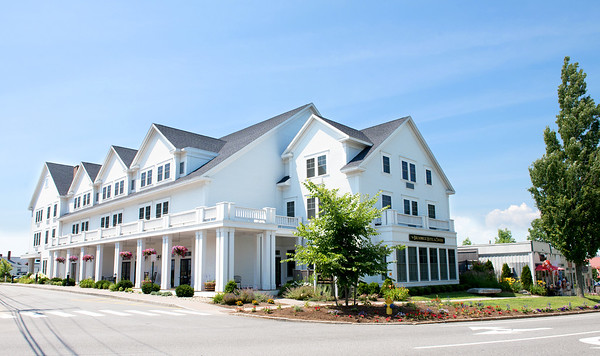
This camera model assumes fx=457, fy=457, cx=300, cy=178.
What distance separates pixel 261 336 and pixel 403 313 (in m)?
7.67

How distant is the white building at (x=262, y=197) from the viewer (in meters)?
28.8

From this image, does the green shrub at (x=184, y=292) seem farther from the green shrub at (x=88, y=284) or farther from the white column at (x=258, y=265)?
the green shrub at (x=88, y=284)

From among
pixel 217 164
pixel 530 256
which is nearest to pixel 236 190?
pixel 217 164

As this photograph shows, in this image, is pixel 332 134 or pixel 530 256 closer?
pixel 332 134

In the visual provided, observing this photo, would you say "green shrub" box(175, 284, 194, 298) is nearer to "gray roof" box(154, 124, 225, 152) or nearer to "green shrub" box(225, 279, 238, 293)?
"green shrub" box(225, 279, 238, 293)

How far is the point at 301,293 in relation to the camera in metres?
26.0

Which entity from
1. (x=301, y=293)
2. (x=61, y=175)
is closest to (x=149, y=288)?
(x=301, y=293)

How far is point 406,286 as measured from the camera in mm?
29266

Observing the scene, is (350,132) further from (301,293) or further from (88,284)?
(88,284)

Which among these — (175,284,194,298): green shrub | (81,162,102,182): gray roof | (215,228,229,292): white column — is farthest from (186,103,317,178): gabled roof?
(81,162,102,182): gray roof

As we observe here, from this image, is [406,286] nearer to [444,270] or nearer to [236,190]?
[444,270]

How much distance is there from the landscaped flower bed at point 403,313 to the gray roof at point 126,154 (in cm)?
2743

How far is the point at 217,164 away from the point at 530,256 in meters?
26.8

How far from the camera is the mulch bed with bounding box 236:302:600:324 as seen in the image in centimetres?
1762
